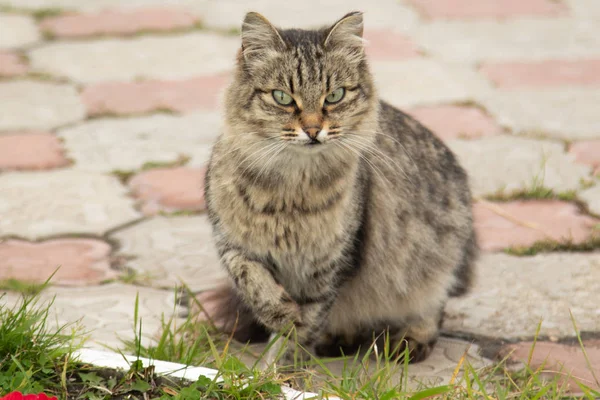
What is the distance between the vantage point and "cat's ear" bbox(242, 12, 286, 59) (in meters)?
3.07

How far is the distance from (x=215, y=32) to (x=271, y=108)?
3.69m

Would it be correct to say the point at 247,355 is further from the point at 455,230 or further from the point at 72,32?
the point at 72,32

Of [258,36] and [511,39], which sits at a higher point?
[258,36]

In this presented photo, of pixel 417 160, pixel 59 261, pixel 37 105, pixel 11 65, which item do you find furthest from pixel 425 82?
pixel 59 261

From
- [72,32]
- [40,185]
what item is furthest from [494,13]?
[40,185]

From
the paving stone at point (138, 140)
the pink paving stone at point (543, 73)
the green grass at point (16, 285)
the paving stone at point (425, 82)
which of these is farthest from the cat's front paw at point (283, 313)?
the pink paving stone at point (543, 73)

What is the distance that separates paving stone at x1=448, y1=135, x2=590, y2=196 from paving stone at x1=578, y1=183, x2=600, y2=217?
7 cm

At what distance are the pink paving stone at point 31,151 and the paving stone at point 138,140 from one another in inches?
2.6

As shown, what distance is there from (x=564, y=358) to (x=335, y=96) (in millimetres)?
1126

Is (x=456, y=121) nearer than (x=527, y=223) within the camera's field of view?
No

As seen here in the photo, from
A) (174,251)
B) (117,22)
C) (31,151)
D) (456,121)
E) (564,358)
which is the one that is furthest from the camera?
(117,22)

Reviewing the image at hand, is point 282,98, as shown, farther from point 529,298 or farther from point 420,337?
point 529,298

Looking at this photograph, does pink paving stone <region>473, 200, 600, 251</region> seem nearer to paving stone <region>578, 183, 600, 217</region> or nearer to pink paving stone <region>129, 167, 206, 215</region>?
paving stone <region>578, 183, 600, 217</region>

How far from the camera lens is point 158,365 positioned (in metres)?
2.75
